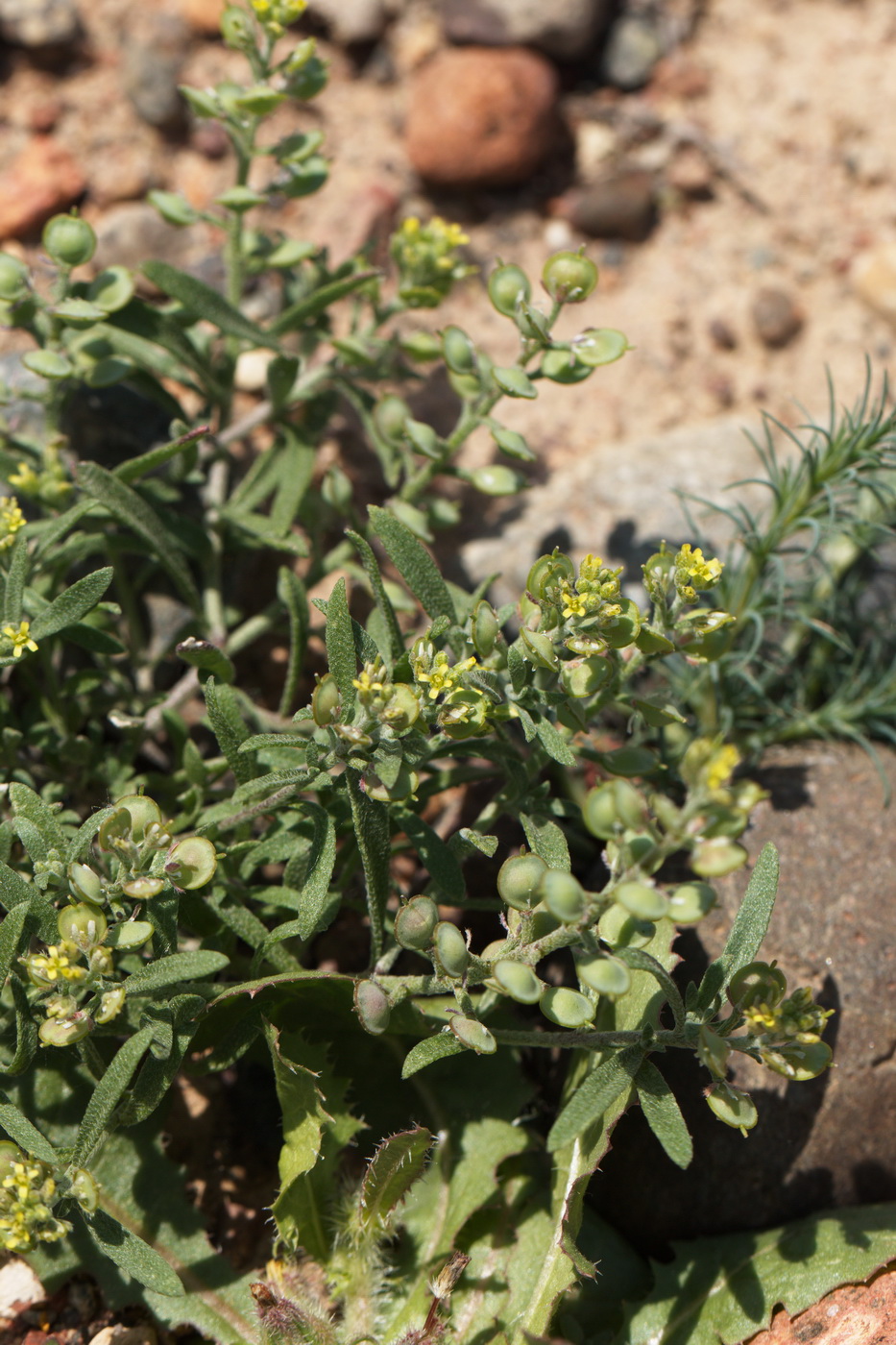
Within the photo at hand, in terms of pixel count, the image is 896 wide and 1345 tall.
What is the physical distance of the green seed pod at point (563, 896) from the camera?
229 centimetres

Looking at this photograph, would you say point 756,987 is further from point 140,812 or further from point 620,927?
point 140,812

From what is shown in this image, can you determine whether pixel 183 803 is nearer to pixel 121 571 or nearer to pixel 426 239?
pixel 121 571

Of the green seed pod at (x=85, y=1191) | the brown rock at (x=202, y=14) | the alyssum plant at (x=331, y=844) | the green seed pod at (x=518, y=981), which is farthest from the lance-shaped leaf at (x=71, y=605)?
the brown rock at (x=202, y=14)

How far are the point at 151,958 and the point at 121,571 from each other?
1.37 meters

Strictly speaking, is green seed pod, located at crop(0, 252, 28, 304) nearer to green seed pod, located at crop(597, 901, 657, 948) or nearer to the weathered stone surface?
green seed pod, located at crop(597, 901, 657, 948)

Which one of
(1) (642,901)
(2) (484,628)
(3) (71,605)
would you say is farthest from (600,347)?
(1) (642,901)

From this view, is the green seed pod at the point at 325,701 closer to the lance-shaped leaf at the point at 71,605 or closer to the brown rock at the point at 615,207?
the lance-shaped leaf at the point at 71,605

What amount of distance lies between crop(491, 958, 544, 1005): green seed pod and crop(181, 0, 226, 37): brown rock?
4898 mm

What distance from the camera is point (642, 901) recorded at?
7.06ft

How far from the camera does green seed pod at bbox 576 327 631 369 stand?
10.6ft

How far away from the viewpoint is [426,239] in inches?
143

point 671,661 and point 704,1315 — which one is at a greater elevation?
point 671,661

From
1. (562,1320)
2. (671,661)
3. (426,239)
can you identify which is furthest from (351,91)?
(562,1320)

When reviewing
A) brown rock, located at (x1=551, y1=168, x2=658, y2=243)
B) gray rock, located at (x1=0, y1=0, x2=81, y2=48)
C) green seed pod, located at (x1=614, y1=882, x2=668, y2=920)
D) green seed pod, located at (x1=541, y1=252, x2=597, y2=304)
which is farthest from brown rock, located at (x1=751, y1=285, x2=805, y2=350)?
green seed pod, located at (x1=614, y1=882, x2=668, y2=920)
